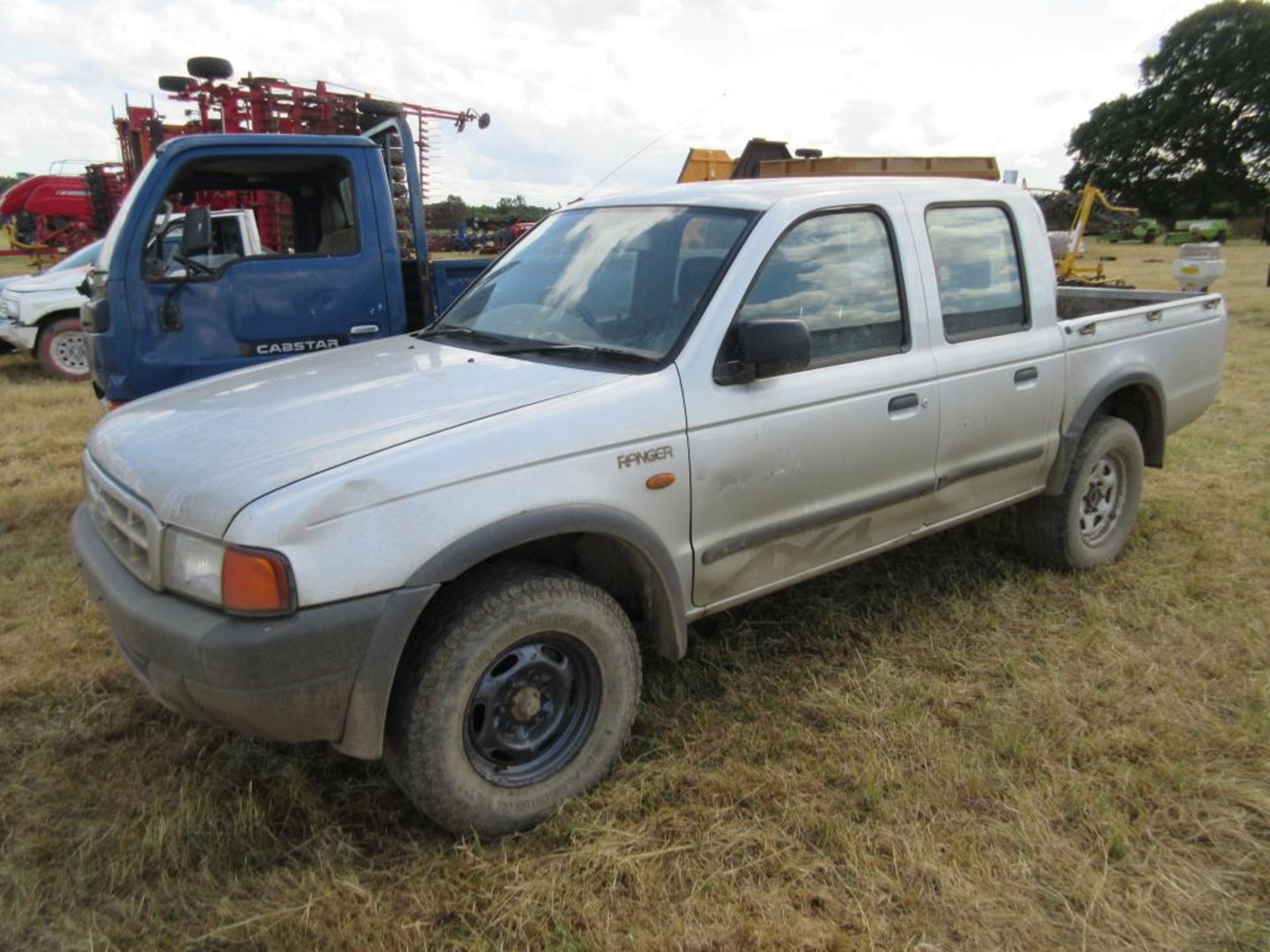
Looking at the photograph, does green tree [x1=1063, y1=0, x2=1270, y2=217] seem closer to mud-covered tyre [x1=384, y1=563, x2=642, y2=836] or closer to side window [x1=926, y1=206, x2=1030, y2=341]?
side window [x1=926, y1=206, x2=1030, y2=341]

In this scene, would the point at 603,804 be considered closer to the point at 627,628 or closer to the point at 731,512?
the point at 627,628

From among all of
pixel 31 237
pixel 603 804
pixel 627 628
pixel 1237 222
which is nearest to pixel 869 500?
pixel 627 628

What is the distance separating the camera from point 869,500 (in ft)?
11.2

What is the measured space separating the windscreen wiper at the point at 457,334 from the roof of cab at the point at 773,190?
2.44 ft

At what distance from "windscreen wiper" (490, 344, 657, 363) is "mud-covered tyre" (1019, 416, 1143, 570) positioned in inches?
95.3

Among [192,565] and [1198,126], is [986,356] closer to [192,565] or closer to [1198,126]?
[192,565]

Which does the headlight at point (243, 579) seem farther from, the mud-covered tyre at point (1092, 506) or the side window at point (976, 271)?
the mud-covered tyre at point (1092, 506)

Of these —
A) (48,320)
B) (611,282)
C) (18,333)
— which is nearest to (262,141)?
(611,282)

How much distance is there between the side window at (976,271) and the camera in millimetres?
3701

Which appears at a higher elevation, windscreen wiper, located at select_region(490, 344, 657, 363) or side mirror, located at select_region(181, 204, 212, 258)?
side mirror, located at select_region(181, 204, 212, 258)

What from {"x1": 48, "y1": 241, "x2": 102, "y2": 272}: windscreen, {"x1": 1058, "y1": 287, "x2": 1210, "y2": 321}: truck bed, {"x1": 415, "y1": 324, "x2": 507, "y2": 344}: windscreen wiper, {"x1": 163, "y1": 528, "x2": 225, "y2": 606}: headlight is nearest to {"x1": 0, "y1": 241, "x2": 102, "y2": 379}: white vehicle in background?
{"x1": 48, "y1": 241, "x2": 102, "y2": 272}: windscreen

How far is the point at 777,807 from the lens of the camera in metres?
2.79

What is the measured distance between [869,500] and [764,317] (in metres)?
0.81

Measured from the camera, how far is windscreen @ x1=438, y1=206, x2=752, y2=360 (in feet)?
A: 10.1
